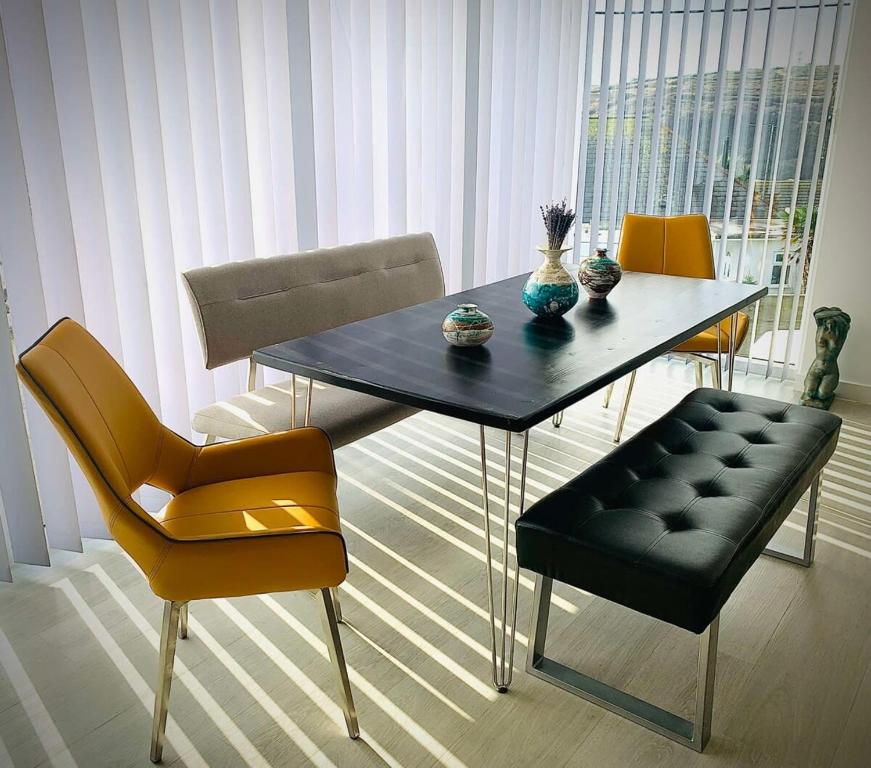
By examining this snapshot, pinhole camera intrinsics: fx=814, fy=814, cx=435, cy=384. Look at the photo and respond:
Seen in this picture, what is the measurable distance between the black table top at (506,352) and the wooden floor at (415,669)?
0.68m

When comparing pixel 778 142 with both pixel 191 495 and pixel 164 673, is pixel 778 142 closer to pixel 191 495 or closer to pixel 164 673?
pixel 191 495

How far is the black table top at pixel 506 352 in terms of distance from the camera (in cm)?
167

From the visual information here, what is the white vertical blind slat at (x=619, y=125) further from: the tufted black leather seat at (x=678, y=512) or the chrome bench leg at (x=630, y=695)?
the chrome bench leg at (x=630, y=695)

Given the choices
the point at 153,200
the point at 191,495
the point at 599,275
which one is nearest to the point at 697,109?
the point at 599,275

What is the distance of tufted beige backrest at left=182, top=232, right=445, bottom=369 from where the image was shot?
8.05 ft

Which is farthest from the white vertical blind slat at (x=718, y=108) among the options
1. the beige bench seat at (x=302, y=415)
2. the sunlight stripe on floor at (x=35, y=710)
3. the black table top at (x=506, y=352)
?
the sunlight stripe on floor at (x=35, y=710)

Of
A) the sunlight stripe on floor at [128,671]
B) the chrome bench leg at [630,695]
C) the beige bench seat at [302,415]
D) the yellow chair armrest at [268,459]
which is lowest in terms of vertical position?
the sunlight stripe on floor at [128,671]

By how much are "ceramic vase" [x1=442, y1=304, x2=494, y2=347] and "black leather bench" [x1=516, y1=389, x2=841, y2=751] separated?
42cm

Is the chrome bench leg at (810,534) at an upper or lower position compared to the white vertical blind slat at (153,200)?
lower

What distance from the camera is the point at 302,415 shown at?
7.67 ft

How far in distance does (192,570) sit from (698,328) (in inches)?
58.2

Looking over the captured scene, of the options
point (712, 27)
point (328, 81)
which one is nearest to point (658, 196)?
point (712, 27)

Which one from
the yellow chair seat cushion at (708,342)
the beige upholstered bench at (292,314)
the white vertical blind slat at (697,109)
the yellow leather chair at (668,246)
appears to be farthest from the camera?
the white vertical blind slat at (697,109)

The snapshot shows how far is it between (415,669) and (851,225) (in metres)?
2.89
